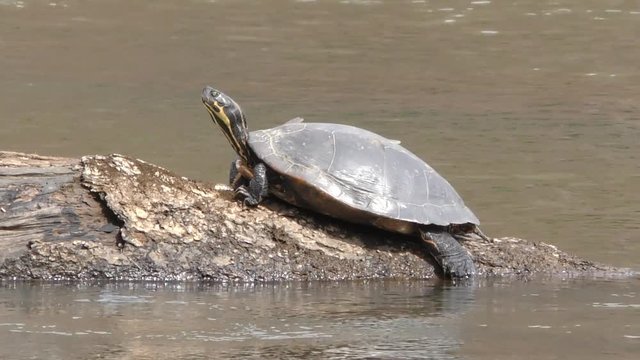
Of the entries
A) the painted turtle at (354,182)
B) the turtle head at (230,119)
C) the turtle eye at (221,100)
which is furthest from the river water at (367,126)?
the turtle eye at (221,100)

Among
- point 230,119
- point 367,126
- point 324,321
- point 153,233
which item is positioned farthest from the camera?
point 367,126

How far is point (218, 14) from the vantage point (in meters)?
20.6

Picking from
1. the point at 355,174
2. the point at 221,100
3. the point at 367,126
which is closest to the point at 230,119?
the point at 221,100

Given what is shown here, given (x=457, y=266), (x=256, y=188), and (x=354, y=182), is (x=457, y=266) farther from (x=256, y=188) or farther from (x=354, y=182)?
(x=256, y=188)

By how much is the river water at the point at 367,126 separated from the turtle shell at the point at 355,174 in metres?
0.45

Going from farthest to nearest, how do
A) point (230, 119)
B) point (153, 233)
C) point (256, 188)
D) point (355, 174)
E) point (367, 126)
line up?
point (367, 126)
point (230, 119)
point (355, 174)
point (256, 188)
point (153, 233)

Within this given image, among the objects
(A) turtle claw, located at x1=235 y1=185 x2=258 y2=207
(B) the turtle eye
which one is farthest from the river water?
(B) the turtle eye

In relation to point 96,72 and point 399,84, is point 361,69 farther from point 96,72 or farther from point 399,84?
point 96,72

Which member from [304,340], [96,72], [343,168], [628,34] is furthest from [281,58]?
[304,340]

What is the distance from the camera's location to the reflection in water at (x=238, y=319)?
5.96 m

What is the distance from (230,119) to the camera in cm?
786

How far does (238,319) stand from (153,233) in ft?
3.02

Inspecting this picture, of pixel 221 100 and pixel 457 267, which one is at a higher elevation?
pixel 221 100

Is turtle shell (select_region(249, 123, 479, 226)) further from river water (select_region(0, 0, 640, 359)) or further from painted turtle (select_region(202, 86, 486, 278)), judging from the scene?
river water (select_region(0, 0, 640, 359))
